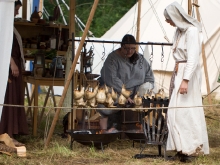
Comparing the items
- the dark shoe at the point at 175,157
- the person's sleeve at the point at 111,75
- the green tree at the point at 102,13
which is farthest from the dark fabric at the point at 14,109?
the green tree at the point at 102,13

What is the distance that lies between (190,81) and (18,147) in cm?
177

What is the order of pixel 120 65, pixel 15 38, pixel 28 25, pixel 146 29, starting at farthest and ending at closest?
pixel 146 29
pixel 28 25
pixel 120 65
pixel 15 38

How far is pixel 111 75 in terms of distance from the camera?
690cm

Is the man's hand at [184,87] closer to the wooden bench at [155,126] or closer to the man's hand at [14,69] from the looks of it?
the wooden bench at [155,126]

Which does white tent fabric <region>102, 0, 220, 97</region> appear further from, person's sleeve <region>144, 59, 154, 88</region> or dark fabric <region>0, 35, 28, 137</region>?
dark fabric <region>0, 35, 28, 137</region>

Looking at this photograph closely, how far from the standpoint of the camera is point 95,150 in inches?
243

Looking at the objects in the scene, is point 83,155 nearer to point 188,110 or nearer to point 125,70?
point 188,110

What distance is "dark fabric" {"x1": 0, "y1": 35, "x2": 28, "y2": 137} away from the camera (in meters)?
6.44

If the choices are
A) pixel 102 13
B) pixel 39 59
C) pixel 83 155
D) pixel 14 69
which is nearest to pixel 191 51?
pixel 83 155

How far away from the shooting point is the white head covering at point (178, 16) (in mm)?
5570

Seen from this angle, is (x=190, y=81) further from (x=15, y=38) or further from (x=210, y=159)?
(x=15, y=38)

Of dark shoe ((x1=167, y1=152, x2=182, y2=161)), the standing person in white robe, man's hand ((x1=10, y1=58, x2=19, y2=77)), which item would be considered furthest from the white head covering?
man's hand ((x1=10, y1=58, x2=19, y2=77))

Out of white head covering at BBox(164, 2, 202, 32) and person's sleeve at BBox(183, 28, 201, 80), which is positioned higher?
white head covering at BBox(164, 2, 202, 32)

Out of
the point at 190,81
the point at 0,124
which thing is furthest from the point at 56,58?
the point at 190,81
